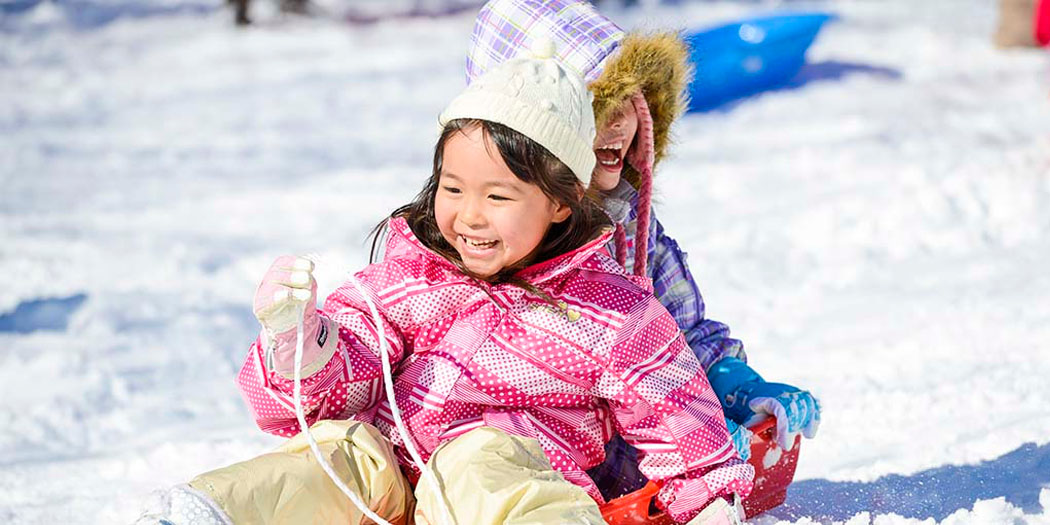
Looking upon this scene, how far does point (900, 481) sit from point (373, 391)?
115 cm

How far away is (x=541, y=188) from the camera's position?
188cm

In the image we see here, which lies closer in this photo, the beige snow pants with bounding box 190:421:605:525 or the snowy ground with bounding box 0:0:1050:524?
the beige snow pants with bounding box 190:421:605:525

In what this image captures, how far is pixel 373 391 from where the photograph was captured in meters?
1.96

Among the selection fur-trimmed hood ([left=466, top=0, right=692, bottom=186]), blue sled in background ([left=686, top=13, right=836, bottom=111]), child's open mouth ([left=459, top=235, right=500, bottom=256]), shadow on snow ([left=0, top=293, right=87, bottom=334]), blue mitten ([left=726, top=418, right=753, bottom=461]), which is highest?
fur-trimmed hood ([left=466, top=0, right=692, bottom=186])

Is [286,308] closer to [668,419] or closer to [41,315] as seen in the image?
[668,419]

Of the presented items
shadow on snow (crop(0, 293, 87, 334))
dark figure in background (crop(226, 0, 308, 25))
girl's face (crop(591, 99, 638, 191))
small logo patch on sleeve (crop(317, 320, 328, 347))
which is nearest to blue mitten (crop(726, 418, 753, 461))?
girl's face (crop(591, 99, 638, 191))

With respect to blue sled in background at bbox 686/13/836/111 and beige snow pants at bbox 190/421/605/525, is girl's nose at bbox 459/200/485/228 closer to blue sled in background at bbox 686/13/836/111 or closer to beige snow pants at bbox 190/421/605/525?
beige snow pants at bbox 190/421/605/525

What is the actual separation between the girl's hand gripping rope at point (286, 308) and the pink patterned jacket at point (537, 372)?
11 centimetres

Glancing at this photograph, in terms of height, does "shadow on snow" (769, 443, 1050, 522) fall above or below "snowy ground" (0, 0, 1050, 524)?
above

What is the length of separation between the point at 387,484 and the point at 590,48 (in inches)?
40.4

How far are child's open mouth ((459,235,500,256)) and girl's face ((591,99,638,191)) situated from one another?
47cm

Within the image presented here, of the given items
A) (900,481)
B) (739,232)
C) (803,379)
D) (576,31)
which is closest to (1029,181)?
(739,232)

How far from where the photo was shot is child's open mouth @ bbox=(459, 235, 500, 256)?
1.87m

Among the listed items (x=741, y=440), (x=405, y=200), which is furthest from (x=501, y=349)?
(x=405, y=200)
